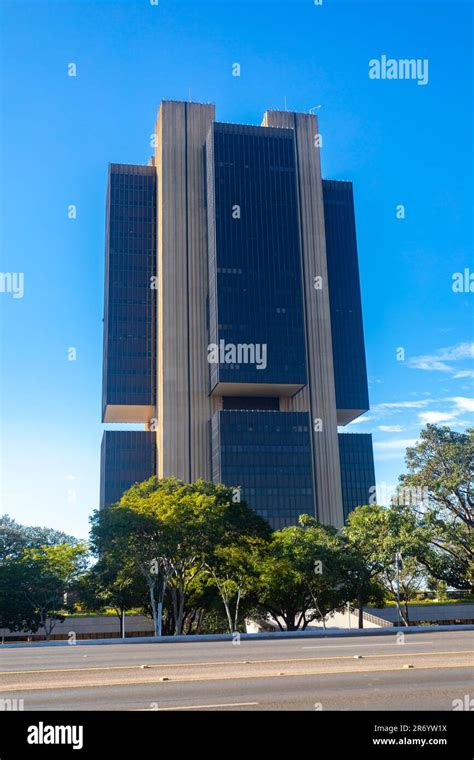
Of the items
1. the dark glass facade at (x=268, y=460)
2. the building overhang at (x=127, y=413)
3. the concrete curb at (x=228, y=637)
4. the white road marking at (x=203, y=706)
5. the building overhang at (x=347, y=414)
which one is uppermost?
the building overhang at (x=127, y=413)

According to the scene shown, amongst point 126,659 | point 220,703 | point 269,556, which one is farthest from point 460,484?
point 220,703

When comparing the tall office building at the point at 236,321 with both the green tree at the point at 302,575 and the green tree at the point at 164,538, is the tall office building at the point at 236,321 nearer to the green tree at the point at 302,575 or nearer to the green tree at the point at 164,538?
the green tree at the point at 302,575

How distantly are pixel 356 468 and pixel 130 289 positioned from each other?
55.7 m

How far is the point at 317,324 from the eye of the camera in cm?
12350

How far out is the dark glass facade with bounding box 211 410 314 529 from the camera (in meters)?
110

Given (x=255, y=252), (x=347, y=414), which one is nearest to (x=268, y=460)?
(x=347, y=414)

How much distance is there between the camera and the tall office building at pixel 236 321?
11388cm

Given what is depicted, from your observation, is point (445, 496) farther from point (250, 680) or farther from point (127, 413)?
point (127, 413)

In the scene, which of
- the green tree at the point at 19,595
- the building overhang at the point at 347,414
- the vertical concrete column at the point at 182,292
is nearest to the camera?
the green tree at the point at 19,595

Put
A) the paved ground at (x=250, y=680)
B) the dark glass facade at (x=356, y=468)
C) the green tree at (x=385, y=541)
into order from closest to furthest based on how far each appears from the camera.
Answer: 1. the paved ground at (x=250, y=680)
2. the green tree at (x=385, y=541)
3. the dark glass facade at (x=356, y=468)

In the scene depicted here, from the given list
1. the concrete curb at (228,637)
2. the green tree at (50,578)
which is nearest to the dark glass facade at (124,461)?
the green tree at (50,578)

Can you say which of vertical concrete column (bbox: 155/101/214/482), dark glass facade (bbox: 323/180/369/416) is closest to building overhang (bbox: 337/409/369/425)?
dark glass facade (bbox: 323/180/369/416)

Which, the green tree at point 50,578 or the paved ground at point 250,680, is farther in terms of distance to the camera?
the green tree at point 50,578

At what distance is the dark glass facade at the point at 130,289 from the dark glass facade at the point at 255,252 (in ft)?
56.7
